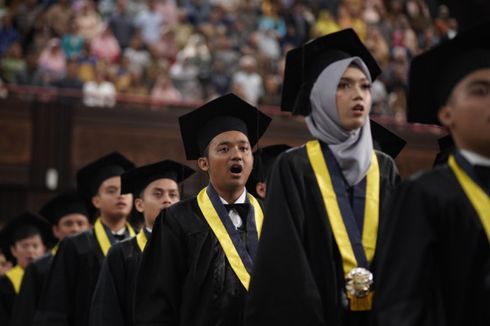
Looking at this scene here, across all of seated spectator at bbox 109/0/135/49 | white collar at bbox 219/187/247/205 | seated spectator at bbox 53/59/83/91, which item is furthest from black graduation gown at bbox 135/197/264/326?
seated spectator at bbox 109/0/135/49

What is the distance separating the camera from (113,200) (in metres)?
9.69

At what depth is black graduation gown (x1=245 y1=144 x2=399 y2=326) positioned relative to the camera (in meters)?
5.12

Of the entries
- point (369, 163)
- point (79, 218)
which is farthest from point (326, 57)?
point (79, 218)

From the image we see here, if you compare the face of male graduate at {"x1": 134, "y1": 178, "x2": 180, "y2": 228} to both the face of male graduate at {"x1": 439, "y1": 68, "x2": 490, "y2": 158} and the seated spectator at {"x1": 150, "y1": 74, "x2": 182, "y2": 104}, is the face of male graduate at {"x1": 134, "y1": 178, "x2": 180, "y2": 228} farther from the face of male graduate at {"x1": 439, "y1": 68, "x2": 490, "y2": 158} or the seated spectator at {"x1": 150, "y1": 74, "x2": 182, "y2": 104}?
the seated spectator at {"x1": 150, "y1": 74, "x2": 182, "y2": 104}

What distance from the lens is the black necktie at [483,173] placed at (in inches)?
169

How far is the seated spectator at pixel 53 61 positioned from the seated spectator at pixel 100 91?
1.77 ft

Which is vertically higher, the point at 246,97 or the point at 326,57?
the point at 246,97

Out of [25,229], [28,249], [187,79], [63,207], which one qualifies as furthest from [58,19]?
[63,207]

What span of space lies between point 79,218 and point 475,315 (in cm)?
762

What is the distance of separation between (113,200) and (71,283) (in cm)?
85

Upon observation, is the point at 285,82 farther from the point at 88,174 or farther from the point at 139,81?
the point at 139,81

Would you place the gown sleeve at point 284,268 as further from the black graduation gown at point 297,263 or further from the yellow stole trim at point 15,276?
the yellow stole trim at point 15,276

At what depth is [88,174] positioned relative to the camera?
1030 centimetres

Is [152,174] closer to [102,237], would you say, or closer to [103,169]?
[102,237]
